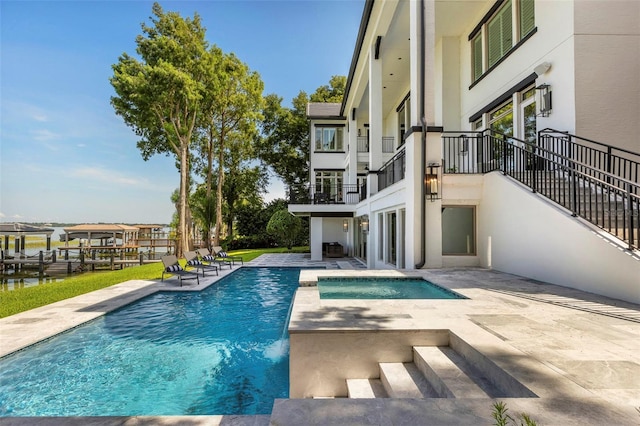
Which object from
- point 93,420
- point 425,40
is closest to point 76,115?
point 425,40

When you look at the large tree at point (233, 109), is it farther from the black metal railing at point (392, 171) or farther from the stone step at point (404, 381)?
the stone step at point (404, 381)

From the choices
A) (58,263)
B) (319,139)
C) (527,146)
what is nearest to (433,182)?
(527,146)

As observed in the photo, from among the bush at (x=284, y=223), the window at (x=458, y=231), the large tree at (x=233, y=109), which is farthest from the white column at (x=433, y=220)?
the large tree at (x=233, y=109)

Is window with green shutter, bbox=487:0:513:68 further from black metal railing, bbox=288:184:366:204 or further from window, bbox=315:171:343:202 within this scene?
window, bbox=315:171:343:202

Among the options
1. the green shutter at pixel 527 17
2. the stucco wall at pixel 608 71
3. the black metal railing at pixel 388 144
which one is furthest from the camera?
the black metal railing at pixel 388 144

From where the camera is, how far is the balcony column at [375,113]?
12.7m

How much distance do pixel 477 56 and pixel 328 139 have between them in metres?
12.3

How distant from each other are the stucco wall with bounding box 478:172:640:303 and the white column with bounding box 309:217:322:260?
979cm

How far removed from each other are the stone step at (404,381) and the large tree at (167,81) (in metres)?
19.7

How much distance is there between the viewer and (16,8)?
50.6ft

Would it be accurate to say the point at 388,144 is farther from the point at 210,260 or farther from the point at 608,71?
the point at 608,71

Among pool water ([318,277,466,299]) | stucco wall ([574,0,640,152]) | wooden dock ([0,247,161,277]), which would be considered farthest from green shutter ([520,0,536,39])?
wooden dock ([0,247,161,277])

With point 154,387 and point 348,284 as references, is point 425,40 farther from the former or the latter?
point 154,387

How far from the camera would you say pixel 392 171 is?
38.6ft
